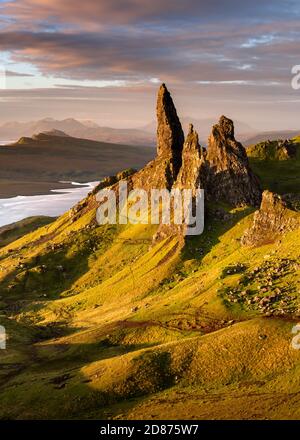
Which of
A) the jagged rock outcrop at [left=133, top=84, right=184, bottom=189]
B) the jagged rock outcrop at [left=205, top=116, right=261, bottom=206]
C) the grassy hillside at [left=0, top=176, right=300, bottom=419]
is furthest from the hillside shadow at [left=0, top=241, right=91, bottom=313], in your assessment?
the jagged rock outcrop at [left=205, top=116, right=261, bottom=206]

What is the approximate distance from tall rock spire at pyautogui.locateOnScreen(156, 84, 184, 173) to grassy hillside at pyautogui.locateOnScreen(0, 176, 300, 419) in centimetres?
4148

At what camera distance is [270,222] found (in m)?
123

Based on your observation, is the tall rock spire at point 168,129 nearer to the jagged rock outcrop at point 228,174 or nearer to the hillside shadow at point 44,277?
the jagged rock outcrop at point 228,174

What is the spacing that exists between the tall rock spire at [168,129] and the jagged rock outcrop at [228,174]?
75.3ft

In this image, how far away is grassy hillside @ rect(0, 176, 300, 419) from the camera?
238ft

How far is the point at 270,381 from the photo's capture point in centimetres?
7138

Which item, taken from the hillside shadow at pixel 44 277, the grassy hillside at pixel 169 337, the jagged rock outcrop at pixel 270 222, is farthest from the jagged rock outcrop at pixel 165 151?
the jagged rock outcrop at pixel 270 222

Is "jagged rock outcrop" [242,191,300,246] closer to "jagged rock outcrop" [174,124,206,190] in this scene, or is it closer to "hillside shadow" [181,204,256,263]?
"hillside shadow" [181,204,256,263]

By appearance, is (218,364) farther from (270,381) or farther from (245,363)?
(270,381)

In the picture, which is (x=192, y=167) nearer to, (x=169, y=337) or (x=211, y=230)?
(x=211, y=230)

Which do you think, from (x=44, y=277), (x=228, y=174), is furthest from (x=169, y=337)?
(x=44, y=277)

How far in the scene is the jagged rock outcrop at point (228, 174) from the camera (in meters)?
151
